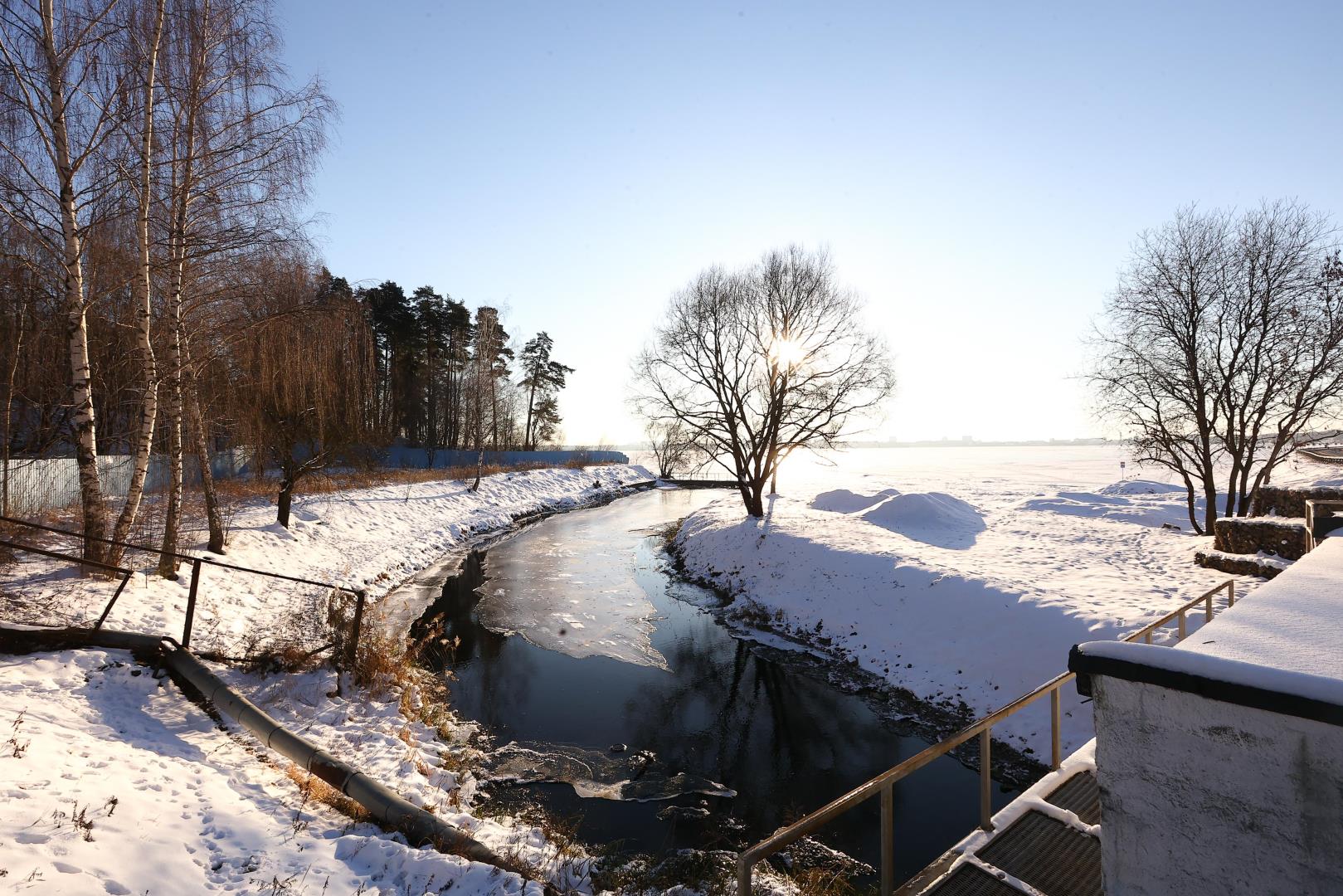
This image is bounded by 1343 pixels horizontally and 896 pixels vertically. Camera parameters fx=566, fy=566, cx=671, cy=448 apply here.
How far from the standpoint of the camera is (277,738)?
6234 millimetres

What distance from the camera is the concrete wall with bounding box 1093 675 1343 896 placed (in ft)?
7.26

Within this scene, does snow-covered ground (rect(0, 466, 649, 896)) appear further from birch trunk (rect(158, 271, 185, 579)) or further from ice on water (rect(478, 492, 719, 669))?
ice on water (rect(478, 492, 719, 669))

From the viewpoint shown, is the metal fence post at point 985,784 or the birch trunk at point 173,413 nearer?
the metal fence post at point 985,784

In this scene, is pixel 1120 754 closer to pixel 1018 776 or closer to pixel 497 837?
pixel 497 837

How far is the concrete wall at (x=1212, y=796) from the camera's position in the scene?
2.21 m

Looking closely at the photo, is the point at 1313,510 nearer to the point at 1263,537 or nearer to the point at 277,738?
the point at 1263,537

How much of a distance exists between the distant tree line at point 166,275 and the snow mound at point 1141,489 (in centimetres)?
4100

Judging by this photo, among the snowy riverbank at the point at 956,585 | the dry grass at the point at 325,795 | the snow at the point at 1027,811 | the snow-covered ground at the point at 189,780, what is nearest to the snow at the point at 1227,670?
the snow at the point at 1027,811

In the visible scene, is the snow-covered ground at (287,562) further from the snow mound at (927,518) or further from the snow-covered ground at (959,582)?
the snow mound at (927,518)

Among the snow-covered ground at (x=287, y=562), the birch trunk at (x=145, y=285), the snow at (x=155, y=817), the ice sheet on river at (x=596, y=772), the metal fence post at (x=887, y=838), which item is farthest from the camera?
the birch trunk at (x=145, y=285)

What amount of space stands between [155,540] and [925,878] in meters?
14.8

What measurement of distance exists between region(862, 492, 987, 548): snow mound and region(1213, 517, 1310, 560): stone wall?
7.03 meters

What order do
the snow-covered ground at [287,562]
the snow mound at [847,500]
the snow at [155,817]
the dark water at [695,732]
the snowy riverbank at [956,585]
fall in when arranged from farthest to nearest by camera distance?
Answer: the snow mound at [847,500], the snowy riverbank at [956,585], the snow-covered ground at [287,562], the dark water at [695,732], the snow at [155,817]

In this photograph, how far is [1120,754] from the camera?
2.68m
